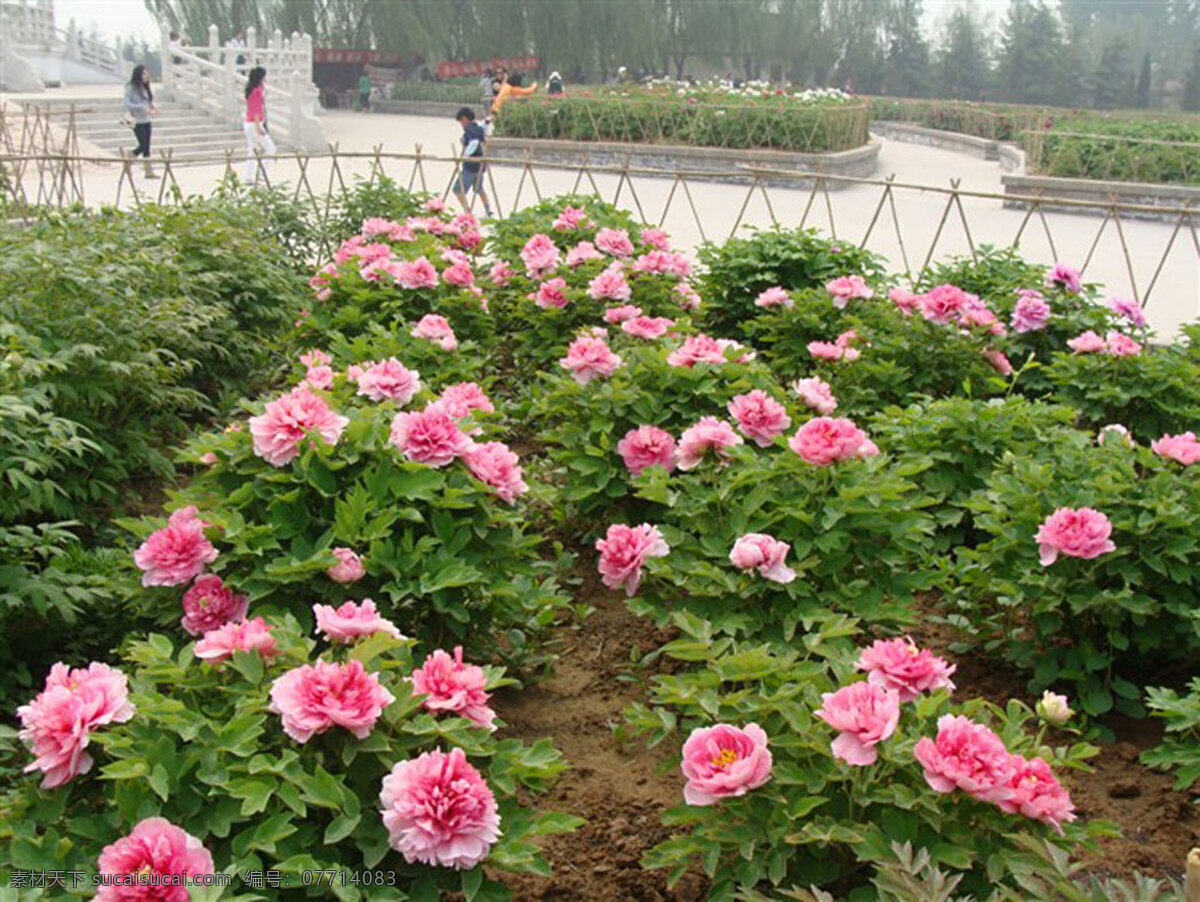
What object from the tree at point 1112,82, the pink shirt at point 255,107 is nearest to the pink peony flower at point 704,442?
the pink shirt at point 255,107

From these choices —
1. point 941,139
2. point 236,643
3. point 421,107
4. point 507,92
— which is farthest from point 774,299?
point 421,107

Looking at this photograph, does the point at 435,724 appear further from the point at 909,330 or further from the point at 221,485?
the point at 909,330

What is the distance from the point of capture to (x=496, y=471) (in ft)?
8.87

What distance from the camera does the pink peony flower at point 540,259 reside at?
17.2 ft

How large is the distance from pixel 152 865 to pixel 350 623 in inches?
21.0

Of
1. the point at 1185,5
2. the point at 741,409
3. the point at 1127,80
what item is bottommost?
the point at 741,409

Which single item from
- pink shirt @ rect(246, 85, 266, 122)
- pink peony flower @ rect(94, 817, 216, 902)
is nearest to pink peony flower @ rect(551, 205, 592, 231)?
pink peony flower @ rect(94, 817, 216, 902)

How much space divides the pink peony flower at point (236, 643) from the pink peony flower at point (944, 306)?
10.7 ft

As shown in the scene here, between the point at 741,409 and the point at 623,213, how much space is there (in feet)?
11.7

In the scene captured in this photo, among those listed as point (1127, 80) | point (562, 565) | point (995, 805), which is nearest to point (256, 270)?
point (562, 565)

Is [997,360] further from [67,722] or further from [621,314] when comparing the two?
[67,722]

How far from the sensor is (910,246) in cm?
1004

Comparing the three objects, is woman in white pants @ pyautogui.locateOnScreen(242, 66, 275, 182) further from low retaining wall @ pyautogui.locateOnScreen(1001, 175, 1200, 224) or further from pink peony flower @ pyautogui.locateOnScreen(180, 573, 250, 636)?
pink peony flower @ pyautogui.locateOnScreen(180, 573, 250, 636)

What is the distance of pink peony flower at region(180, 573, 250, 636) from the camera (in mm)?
2461
